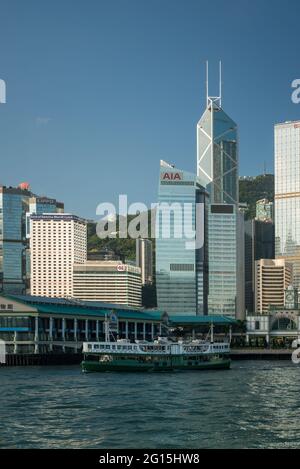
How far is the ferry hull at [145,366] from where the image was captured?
12369cm

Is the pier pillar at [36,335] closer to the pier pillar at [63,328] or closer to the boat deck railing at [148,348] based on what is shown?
the pier pillar at [63,328]

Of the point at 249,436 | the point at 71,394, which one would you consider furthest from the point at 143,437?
the point at 71,394

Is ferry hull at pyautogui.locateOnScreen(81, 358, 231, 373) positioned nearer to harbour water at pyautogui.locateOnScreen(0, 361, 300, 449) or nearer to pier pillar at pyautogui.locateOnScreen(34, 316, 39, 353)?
harbour water at pyautogui.locateOnScreen(0, 361, 300, 449)

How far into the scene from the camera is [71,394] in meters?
85.0

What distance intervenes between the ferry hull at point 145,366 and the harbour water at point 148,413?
54.1ft

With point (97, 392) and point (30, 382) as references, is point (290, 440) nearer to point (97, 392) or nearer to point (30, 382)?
point (97, 392)

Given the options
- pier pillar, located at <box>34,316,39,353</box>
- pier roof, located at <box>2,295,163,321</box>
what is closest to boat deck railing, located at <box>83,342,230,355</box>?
pier pillar, located at <box>34,316,39,353</box>

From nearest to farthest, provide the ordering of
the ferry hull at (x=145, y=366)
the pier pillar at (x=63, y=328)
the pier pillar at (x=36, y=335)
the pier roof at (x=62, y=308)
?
the ferry hull at (x=145, y=366) → the pier pillar at (x=36, y=335) → the pier roof at (x=62, y=308) → the pier pillar at (x=63, y=328)

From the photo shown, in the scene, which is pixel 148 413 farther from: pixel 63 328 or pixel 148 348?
pixel 63 328

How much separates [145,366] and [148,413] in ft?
193

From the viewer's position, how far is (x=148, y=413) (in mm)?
69250

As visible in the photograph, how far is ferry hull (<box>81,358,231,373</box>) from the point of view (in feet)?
406

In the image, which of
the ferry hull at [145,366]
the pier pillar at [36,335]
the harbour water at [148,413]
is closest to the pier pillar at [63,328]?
the pier pillar at [36,335]
